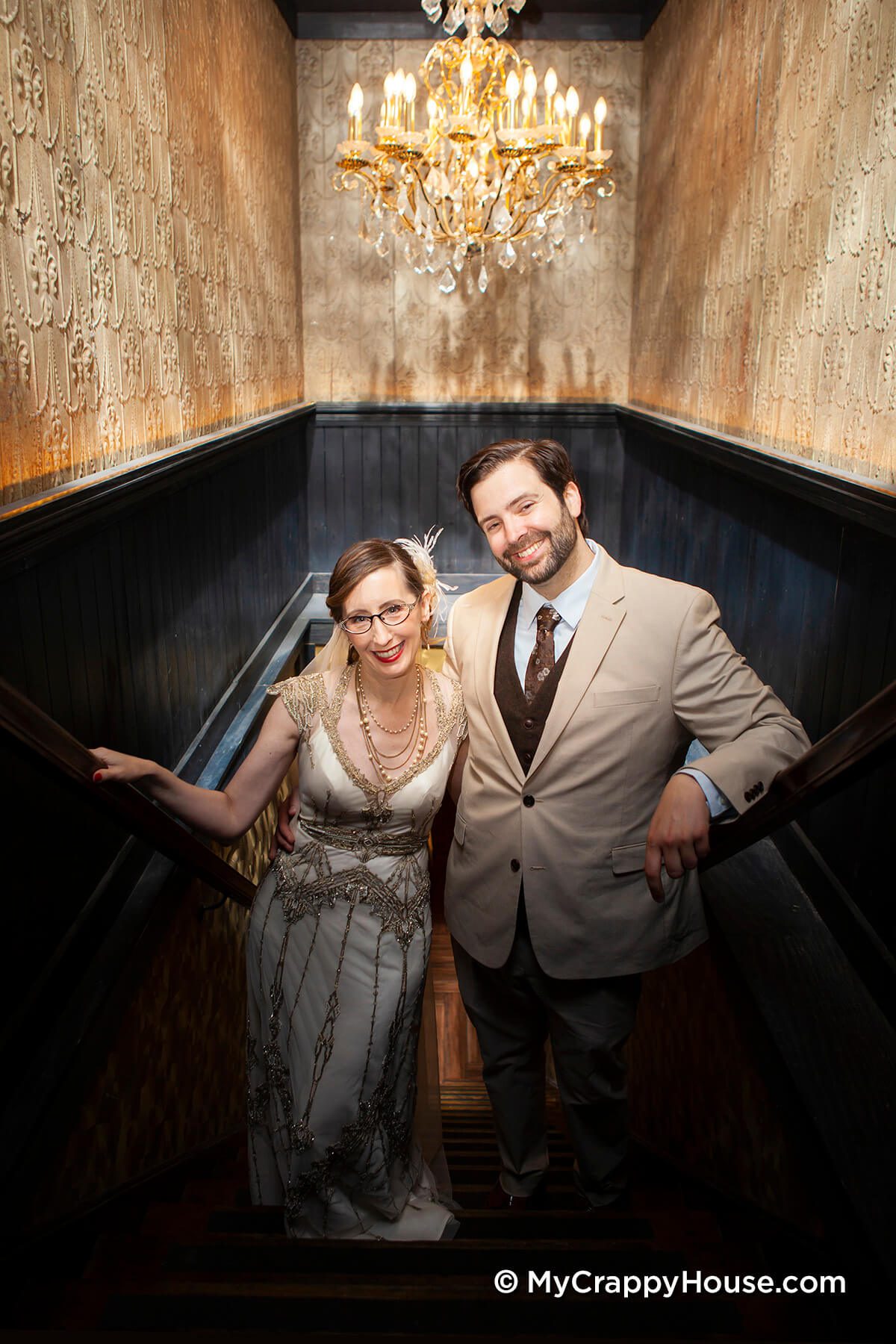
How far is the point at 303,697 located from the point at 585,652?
0.68 metres

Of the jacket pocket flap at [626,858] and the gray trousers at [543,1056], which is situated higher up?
the jacket pocket flap at [626,858]

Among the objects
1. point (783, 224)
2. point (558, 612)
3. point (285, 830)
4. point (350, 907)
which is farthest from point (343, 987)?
point (783, 224)

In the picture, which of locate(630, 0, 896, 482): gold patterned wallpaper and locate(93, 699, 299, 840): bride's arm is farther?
locate(630, 0, 896, 482): gold patterned wallpaper

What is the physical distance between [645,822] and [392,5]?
5.50m

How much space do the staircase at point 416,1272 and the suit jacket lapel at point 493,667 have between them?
957mm

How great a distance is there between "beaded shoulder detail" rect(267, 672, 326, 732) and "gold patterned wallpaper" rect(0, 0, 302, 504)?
0.70 metres

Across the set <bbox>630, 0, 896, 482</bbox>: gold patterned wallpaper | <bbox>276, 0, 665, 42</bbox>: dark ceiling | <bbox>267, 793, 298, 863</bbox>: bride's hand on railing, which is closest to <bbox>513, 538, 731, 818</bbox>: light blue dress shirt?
<bbox>267, 793, 298, 863</bbox>: bride's hand on railing

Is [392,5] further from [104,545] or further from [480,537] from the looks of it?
[104,545]

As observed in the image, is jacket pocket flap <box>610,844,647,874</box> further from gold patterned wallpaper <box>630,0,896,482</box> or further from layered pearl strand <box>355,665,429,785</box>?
gold patterned wallpaper <box>630,0,896,482</box>

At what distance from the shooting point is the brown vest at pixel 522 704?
6.93 ft

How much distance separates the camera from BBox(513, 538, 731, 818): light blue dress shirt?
2.12 metres

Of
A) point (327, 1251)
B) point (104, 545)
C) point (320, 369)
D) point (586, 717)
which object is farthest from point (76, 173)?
point (320, 369)

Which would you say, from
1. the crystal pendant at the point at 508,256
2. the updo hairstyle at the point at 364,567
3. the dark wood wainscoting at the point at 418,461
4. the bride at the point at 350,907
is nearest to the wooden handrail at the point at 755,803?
the bride at the point at 350,907

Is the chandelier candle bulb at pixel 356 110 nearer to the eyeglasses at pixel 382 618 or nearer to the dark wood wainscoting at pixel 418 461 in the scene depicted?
the dark wood wainscoting at pixel 418 461
